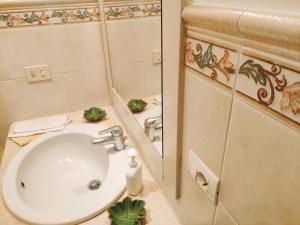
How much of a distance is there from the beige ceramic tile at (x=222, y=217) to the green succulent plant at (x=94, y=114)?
0.86 metres

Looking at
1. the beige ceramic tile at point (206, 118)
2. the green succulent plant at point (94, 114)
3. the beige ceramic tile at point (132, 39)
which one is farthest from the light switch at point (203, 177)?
the green succulent plant at point (94, 114)

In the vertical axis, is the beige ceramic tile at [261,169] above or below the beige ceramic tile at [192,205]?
above

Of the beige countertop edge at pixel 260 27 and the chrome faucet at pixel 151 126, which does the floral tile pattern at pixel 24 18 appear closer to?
the chrome faucet at pixel 151 126

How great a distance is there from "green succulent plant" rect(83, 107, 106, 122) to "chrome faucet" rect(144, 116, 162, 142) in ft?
1.56

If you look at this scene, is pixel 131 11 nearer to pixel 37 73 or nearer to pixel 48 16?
pixel 48 16

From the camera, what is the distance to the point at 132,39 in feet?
2.69

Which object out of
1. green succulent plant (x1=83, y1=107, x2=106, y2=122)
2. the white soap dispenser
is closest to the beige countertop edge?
the white soap dispenser

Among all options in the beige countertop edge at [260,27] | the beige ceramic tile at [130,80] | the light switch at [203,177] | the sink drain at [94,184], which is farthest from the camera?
the sink drain at [94,184]

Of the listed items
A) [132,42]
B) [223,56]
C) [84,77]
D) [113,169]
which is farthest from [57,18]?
[223,56]

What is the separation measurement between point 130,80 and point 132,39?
0.61ft

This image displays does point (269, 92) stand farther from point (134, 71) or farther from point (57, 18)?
point (57, 18)

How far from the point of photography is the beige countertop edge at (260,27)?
21 cm

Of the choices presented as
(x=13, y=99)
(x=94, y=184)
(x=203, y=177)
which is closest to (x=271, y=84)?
(x=203, y=177)

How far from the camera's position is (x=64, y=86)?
1198 mm
